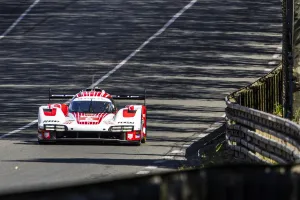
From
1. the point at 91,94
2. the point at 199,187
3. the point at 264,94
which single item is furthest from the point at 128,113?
the point at 199,187

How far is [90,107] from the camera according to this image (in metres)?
25.5

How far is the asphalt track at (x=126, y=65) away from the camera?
2231 cm

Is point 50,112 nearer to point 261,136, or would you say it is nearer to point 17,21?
point 261,136

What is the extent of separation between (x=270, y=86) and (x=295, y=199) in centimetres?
1749

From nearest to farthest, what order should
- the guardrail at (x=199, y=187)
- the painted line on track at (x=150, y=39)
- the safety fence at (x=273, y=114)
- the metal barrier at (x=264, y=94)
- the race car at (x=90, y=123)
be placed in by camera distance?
the guardrail at (x=199, y=187)
the safety fence at (x=273, y=114)
the metal barrier at (x=264, y=94)
the race car at (x=90, y=123)
the painted line on track at (x=150, y=39)

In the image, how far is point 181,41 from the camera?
4500 centimetres

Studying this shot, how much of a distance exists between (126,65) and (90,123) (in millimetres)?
16403

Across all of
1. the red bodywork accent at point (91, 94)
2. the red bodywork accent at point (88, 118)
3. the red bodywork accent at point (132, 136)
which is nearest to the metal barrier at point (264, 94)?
the red bodywork accent at point (132, 136)

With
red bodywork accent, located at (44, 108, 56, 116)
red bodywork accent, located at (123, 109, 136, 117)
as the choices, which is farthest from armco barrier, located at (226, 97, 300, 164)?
red bodywork accent, located at (44, 108, 56, 116)

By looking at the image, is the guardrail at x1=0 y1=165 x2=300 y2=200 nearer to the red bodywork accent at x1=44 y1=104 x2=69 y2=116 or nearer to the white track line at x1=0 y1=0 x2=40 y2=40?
the red bodywork accent at x1=44 y1=104 x2=69 y2=116

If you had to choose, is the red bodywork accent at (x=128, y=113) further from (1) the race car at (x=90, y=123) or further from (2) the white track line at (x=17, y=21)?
(2) the white track line at (x=17, y=21)

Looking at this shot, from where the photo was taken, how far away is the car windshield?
83.6 feet

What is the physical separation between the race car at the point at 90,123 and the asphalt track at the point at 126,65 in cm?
26

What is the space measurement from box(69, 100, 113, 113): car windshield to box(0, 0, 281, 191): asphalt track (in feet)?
3.23
